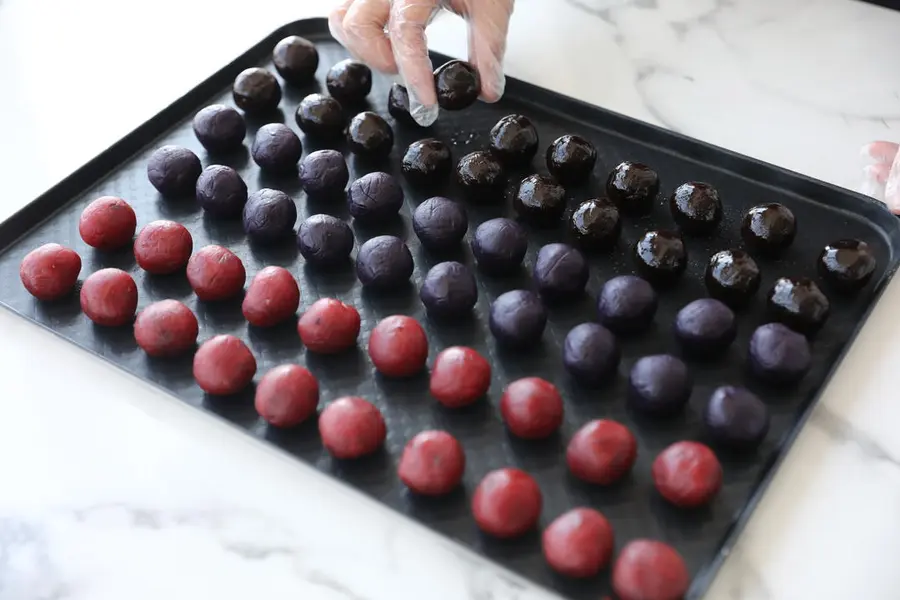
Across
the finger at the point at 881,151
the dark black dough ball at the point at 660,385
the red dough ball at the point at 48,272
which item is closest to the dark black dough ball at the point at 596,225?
the dark black dough ball at the point at 660,385

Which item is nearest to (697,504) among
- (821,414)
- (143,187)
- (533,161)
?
(821,414)

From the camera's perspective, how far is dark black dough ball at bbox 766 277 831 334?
3.50ft

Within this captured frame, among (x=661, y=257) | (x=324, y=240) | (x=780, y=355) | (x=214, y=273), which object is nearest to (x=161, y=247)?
(x=214, y=273)

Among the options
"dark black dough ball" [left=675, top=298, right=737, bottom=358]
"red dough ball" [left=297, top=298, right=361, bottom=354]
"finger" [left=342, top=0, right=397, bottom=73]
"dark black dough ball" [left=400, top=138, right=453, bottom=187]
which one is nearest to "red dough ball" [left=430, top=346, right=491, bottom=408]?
"red dough ball" [left=297, top=298, right=361, bottom=354]

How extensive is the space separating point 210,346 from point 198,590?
28cm

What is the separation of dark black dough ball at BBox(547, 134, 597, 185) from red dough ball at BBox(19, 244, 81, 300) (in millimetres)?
683

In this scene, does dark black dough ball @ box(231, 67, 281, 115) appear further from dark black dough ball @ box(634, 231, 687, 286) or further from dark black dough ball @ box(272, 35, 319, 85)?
dark black dough ball @ box(634, 231, 687, 286)

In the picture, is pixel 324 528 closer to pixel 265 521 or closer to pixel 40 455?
pixel 265 521

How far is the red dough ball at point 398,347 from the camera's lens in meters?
1.03

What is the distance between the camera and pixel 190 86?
1.57 metres

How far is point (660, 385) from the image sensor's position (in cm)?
98

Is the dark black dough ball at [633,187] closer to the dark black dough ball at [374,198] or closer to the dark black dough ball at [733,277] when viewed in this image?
the dark black dough ball at [733,277]

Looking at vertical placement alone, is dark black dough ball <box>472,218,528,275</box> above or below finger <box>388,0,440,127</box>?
below

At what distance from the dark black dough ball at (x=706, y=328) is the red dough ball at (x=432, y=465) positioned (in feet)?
1.06
